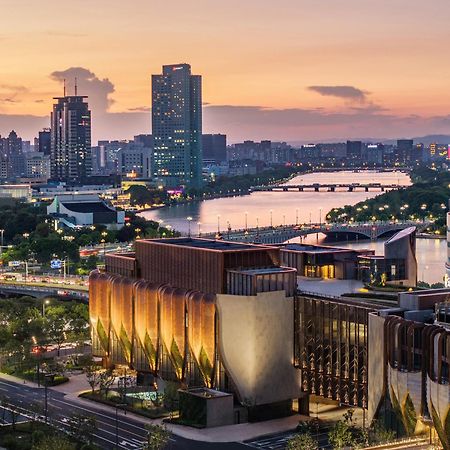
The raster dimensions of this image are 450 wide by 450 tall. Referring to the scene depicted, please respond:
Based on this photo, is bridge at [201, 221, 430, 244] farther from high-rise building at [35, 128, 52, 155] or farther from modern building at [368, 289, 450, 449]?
high-rise building at [35, 128, 52, 155]

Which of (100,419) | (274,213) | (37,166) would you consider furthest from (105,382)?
(37,166)

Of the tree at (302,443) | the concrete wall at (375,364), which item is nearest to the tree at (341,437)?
the tree at (302,443)

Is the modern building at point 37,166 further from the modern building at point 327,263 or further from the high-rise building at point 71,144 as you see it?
the modern building at point 327,263

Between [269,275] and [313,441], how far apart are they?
365 centimetres

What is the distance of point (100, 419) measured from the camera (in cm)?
2056

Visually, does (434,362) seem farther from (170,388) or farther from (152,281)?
(152,281)

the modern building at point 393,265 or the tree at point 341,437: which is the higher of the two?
the modern building at point 393,265

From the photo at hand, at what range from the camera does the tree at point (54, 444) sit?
1688 centimetres

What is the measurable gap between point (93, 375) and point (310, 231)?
36349mm

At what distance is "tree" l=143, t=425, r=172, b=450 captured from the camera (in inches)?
693

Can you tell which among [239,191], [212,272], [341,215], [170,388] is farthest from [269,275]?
[239,191]

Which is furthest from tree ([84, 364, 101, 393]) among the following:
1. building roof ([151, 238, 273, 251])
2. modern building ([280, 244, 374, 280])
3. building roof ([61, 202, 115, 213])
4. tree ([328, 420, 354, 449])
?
building roof ([61, 202, 115, 213])

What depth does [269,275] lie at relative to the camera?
2089 cm

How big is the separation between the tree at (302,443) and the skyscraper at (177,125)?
4181 inches
